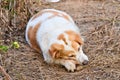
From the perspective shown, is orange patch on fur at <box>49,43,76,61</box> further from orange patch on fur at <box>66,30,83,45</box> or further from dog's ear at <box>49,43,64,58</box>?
orange patch on fur at <box>66,30,83,45</box>

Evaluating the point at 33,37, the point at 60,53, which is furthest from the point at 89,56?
the point at 33,37

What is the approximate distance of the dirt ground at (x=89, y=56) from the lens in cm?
441

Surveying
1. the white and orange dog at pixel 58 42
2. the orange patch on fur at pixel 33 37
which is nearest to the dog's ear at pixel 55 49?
the white and orange dog at pixel 58 42

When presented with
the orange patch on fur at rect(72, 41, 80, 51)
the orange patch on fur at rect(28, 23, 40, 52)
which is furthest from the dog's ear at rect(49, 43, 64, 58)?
the orange patch on fur at rect(28, 23, 40, 52)

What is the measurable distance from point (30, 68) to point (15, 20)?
147 centimetres

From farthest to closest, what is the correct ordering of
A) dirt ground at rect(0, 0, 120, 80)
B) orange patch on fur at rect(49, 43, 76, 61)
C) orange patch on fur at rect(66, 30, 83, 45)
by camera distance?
orange patch on fur at rect(66, 30, 83, 45) → orange patch on fur at rect(49, 43, 76, 61) → dirt ground at rect(0, 0, 120, 80)

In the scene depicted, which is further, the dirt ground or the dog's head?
the dog's head

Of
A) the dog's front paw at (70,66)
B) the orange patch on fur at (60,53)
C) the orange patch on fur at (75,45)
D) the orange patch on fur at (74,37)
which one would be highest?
the orange patch on fur at (74,37)

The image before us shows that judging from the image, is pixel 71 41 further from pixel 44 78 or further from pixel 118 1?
pixel 118 1

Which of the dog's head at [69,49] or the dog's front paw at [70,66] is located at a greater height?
the dog's head at [69,49]

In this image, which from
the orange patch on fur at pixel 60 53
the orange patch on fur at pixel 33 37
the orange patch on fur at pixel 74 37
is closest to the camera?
the orange patch on fur at pixel 60 53

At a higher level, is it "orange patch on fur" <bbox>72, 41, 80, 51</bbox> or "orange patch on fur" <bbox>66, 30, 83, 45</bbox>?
"orange patch on fur" <bbox>66, 30, 83, 45</bbox>

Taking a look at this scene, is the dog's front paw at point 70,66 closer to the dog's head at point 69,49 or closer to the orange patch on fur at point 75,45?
the dog's head at point 69,49

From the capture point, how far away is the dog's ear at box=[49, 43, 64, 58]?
4503 mm
